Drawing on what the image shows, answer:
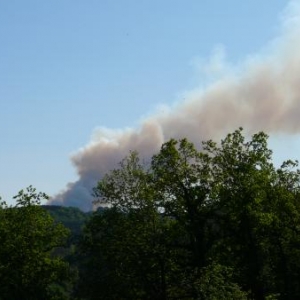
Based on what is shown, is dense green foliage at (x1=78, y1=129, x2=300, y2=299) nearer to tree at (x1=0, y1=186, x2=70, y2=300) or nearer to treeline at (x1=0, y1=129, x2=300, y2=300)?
treeline at (x1=0, y1=129, x2=300, y2=300)

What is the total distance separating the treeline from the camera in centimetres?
4909

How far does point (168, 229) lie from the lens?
51.5m

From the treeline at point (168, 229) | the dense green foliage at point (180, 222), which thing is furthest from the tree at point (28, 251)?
the dense green foliage at point (180, 222)

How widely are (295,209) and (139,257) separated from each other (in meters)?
21.4

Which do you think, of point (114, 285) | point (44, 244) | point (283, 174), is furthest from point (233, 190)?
point (44, 244)

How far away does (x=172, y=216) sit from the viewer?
174ft

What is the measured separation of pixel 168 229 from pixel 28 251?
53.5 ft

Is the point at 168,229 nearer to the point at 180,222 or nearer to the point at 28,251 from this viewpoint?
the point at 180,222

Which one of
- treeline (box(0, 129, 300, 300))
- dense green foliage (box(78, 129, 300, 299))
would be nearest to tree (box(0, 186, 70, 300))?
treeline (box(0, 129, 300, 300))

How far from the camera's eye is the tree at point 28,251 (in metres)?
53.8

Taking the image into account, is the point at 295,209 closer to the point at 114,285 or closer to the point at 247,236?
the point at 247,236

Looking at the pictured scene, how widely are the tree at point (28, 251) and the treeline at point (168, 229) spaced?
117 millimetres

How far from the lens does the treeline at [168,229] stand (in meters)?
49.1

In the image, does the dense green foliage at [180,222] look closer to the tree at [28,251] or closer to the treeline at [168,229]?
the treeline at [168,229]
